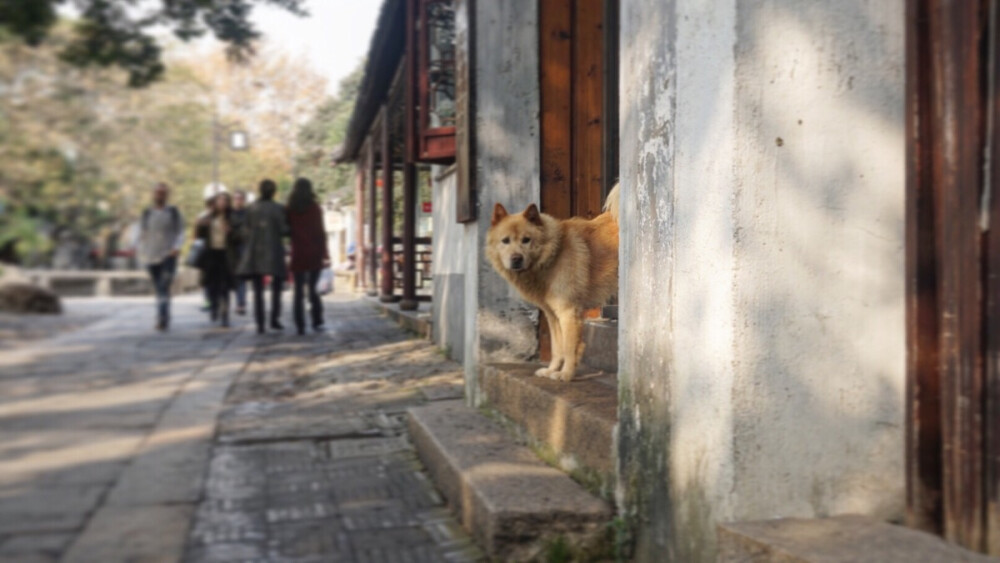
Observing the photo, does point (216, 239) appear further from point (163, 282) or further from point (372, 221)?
point (372, 221)

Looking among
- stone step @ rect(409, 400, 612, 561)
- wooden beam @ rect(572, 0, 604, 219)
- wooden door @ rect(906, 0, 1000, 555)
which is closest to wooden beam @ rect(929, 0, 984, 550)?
wooden door @ rect(906, 0, 1000, 555)

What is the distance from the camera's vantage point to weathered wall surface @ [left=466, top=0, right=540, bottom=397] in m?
4.47

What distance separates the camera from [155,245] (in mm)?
895

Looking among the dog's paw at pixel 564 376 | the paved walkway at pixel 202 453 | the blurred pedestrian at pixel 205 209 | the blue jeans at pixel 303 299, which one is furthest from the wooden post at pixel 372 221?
the blurred pedestrian at pixel 205 209

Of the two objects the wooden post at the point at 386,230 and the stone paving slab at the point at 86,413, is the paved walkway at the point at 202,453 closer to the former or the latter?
the stone paving slab at the point at 86,413

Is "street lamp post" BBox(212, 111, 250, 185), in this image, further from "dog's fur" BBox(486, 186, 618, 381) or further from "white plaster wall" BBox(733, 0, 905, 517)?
"dog's fur" BBox(486, 186, 618, 381)

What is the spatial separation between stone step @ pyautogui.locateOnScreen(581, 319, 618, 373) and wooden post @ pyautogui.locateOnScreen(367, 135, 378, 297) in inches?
418

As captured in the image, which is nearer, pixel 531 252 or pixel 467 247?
pixel 531 252

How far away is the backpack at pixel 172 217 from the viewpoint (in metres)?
0.88

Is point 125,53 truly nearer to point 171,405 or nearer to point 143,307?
point 143,307

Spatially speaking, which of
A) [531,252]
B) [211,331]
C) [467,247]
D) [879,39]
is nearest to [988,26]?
[879,39]

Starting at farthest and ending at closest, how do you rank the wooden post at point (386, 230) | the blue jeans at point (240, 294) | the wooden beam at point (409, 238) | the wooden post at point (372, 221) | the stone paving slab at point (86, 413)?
1. the wooden post at point (372, 221)
2. the wooden post at point (386, 230)
3. the wooden beam at point (409, 238)
4. the blue jeans at point (240, 294)
5. the stone paving slab at point (86, 413)

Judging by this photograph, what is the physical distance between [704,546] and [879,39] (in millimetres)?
1222

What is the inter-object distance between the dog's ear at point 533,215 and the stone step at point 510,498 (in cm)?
95
